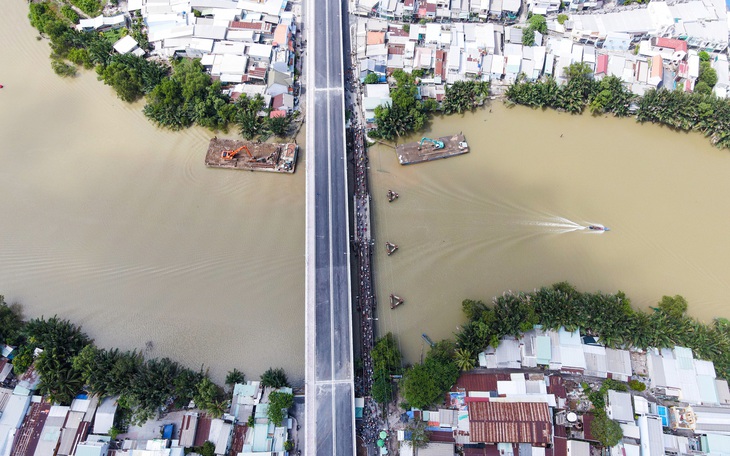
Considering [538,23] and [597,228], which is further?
[538,23]

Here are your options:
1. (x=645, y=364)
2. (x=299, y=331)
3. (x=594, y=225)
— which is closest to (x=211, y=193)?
(x=299, y=331)

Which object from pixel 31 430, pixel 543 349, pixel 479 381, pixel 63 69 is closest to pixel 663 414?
pixel 543 349

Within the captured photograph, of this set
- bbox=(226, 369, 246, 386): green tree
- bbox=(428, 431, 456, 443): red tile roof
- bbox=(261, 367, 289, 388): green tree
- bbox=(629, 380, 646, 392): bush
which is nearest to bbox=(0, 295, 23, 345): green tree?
bbox=(226, 369, 246, 386): green tree

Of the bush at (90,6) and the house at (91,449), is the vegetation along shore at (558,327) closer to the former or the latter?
the house at (91,449)

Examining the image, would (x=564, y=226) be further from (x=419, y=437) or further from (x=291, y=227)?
(x=291, y=227)

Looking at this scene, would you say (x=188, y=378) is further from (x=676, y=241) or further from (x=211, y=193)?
(x=676, y=241)
